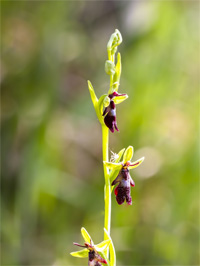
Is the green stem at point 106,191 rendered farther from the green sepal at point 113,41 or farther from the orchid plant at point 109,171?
the green sepal at point 113,41

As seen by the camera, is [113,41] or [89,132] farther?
[89,132]

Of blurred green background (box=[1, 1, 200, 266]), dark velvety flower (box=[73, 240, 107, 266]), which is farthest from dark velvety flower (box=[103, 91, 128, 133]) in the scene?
blurred green background (box=[1, 1, 200, 266])

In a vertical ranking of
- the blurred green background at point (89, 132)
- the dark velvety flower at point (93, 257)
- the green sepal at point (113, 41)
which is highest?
the blurred green background at point (89, 132)

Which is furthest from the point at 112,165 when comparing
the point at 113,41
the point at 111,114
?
the point at 113,41

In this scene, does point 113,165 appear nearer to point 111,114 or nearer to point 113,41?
point 111,114

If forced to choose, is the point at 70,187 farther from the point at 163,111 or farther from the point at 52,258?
the point at 163,111

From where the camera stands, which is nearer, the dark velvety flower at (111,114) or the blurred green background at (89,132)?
the dark velvety flower at (111,114)

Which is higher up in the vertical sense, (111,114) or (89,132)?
(89,132)

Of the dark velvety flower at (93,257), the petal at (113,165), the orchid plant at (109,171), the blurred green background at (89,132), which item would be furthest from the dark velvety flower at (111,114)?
the blurred green background at (89,132)

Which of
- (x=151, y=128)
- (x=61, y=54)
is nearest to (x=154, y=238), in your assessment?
(x=151, y=128)
